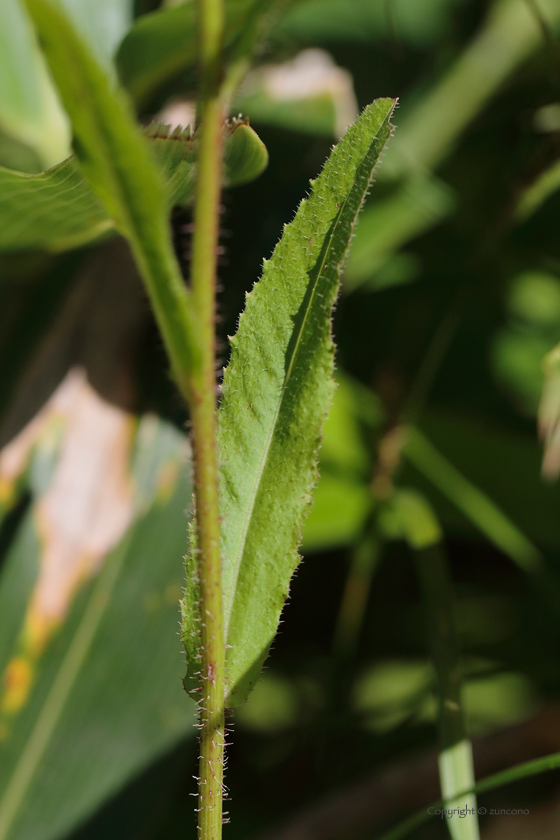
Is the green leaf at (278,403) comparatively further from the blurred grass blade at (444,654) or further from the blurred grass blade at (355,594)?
the blurred grass blade at (355,594)

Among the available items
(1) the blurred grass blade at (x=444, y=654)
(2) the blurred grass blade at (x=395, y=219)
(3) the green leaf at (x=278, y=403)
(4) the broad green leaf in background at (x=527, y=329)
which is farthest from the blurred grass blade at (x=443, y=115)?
(3) the green leaf at (x=278, y=403)

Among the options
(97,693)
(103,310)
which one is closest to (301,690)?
(97,693)

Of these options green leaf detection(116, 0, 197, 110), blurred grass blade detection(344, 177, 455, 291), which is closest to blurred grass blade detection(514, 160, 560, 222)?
blurred grass blade detection(344, 177, 455, 291)

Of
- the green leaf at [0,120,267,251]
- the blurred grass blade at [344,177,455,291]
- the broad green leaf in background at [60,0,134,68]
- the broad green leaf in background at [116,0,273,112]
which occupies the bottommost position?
the green leaf at [0,120,267,251]

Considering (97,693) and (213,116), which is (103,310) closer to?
(97,693)

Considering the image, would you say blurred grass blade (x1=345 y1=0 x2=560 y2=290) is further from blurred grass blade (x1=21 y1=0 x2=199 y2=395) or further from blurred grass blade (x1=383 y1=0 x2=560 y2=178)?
blurred grass blade (x1=21 y1=0 x2=199 y2=395)

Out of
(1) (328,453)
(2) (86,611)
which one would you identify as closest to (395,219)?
(1) (328,453)
